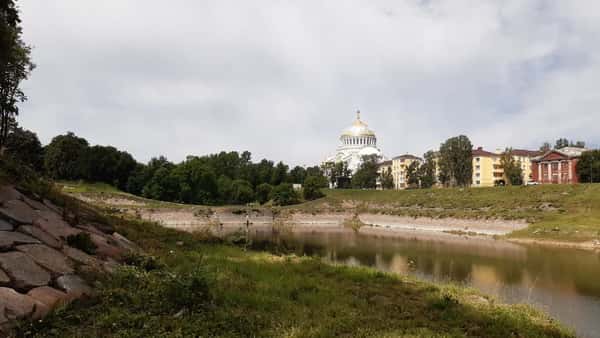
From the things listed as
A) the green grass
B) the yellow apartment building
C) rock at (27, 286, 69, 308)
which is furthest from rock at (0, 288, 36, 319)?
the yellow apartment building

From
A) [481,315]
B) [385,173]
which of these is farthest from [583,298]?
[385,173]

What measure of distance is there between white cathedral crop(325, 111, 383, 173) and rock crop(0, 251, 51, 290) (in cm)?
13066

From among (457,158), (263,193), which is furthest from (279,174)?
(457,158)

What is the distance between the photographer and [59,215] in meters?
9.68

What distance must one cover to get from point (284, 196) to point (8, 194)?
247ft

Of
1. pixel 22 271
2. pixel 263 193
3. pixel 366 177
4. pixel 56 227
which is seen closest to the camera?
pixel 22 271

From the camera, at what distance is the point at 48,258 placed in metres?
7.27

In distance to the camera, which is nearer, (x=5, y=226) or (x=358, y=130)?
(x=5, y=226)

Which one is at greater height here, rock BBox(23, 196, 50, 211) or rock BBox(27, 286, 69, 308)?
rock BBox(23, 196, 50, 211)

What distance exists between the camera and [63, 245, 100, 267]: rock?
786 centimetres

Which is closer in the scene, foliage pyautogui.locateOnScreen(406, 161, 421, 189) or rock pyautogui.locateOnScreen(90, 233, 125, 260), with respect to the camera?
rock pyautogui.locateOnScreen(90, 233, 125, 260)

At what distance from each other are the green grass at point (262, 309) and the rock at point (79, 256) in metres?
0.60

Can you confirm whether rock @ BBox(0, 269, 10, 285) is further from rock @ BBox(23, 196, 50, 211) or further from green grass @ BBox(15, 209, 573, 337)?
rock @ BBox(23, 196, 50, 211)

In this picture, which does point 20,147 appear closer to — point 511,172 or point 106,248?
point 106,248
